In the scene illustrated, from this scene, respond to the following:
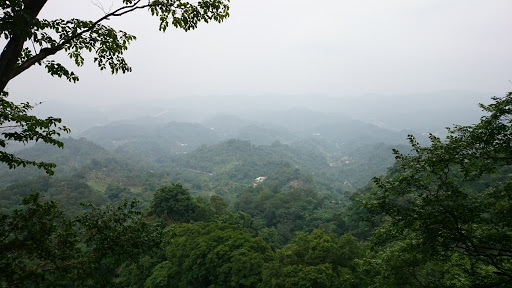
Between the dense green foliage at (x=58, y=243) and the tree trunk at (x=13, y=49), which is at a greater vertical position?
the tree trunk at (x=13, y=49)

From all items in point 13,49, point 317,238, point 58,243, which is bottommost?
point 317,238

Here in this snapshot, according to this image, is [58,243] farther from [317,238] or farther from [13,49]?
[317,238]

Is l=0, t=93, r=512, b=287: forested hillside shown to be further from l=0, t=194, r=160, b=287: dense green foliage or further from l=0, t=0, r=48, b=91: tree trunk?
l=0, t=0, r=48, b=91: tree trunk

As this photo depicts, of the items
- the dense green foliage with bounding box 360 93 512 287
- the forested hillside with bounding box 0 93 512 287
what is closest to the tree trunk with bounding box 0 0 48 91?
the forested hillside with bounding box 0 93 512 287

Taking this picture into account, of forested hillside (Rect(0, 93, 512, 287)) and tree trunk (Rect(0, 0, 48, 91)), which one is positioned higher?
tree trunk (Rect(0, 0, 48, 91))

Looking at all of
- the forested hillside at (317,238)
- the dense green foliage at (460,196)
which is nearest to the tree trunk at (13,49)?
the forested hillside at (317,238)

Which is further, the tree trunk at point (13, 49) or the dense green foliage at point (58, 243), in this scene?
the dense green foliage at point (58, 243)

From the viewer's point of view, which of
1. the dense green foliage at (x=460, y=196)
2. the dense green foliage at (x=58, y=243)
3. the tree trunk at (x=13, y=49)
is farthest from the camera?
the dense green foliage at (x=460, y=196)

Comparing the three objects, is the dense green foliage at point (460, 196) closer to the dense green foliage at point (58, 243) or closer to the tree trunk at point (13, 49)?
the dense green foliage at point (58, 243)

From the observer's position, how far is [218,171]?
82.8 m

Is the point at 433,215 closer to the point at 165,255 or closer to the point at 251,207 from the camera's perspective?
the point at 165,255

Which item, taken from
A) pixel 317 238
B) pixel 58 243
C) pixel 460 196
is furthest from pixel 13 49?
pixel 317 238

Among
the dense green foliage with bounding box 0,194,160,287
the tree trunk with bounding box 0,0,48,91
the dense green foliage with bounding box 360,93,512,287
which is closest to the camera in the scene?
the tree trunk with bounding box 0,0,48,91

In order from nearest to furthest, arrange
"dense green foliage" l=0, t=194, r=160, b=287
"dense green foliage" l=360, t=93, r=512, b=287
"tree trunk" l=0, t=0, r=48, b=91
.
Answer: "tree trunk" l=0, t=0, r=48, b=91, "dense green foliage" l=0, t=194, r=160, b=287, "dense green foliage" l=360, t=93, r=512, b=287
